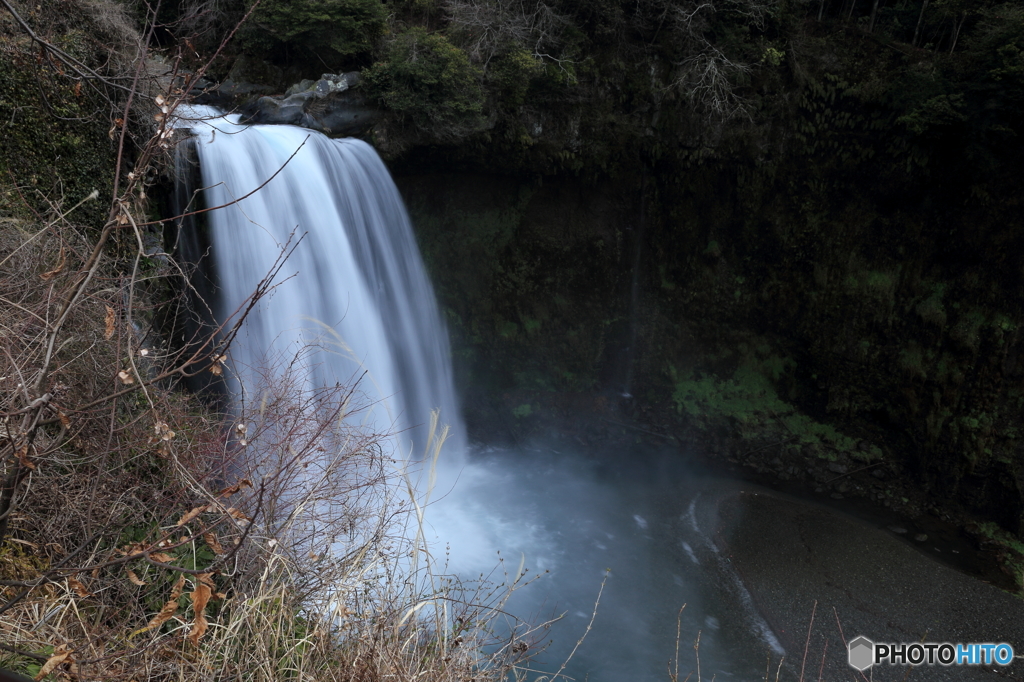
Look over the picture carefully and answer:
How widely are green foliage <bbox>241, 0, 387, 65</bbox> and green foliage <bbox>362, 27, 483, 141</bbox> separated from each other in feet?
1.24

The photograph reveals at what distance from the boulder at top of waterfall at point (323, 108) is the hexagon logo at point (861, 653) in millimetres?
8422

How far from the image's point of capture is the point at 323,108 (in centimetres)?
820

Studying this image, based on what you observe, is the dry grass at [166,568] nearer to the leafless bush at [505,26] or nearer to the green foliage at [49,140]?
the green foliage at [49,140]

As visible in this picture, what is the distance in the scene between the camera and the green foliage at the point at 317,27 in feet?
26.2

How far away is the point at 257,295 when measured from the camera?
209 centimetres

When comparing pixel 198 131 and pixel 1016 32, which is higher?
pixel 1016 32

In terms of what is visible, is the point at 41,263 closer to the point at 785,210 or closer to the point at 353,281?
the point at 353,281

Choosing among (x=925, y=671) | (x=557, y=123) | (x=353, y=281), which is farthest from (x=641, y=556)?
(x=557, y=123)

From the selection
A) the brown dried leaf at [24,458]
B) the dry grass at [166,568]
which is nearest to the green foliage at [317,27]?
the dry grass at [166,568]

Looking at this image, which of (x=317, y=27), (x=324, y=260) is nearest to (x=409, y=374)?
(x=324, y=260)

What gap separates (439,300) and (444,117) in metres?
3.30

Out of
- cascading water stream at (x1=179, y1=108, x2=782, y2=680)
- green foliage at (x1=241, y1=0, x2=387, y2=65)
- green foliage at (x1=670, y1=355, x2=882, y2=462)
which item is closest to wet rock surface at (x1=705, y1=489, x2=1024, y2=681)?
cascading water stream at (x1=179, y1=108, x2=782, y2=680)

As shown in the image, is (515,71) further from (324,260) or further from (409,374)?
(409,374)

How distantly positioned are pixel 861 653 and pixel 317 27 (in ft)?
31.4
